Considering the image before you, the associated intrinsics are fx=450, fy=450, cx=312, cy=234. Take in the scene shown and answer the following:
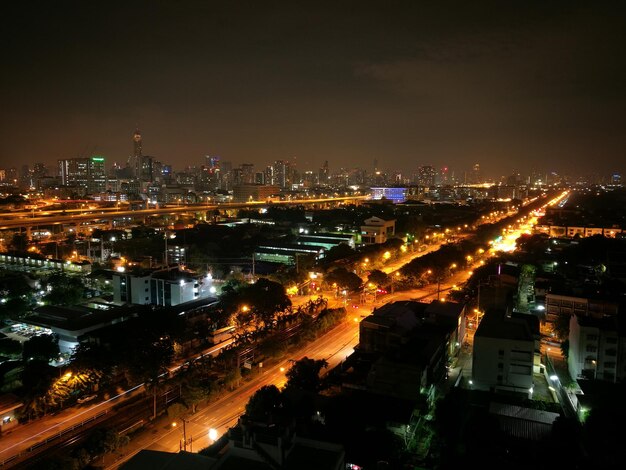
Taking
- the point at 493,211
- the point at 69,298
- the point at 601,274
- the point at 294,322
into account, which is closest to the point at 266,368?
the point at 294,322

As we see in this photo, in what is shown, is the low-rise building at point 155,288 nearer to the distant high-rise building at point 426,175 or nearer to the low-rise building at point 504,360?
the low-rise building at point 504,360

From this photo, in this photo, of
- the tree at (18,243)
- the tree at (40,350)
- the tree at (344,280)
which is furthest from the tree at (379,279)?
the tree at (18,243)

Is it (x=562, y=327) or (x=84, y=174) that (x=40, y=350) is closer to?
(x=562, y=327)

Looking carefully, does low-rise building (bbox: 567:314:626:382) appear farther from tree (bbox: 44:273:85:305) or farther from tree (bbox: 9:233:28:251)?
tree (bbox: 9:233:28:251)

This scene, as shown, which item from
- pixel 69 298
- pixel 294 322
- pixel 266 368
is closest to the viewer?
pixel 266 368

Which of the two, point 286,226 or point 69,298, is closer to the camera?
point 69,298

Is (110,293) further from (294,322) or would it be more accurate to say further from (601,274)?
(601,274)
